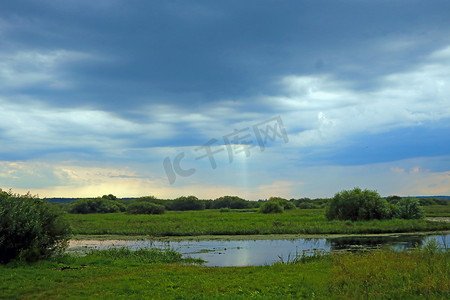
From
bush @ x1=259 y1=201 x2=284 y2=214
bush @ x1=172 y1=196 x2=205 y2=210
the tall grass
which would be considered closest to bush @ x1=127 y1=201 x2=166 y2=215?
bush @ x1=259 y1=201 x2=284 y2=214

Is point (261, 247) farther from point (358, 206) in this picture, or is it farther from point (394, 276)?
point (358, 206)

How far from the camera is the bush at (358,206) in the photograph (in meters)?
47.4

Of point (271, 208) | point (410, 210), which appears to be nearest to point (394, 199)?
point (271, 208)

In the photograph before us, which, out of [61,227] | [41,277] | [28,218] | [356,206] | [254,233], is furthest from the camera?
[356,206]

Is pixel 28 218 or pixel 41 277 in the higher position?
pixel 28 218

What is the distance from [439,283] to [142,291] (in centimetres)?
1050

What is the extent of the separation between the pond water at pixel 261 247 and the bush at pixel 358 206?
11.8 m

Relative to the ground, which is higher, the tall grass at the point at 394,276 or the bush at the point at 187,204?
the bush at the point at 187,204

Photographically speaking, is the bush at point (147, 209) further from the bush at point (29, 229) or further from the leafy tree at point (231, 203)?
the bush at point (29, 229)

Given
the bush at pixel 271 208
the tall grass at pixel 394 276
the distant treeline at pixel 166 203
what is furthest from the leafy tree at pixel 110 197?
the tall grass at pixel 394 276

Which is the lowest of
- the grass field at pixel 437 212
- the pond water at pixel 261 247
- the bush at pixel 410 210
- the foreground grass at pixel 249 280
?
the pond water at pixel 261 247

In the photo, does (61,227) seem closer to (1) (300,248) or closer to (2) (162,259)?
(2) (162,259)

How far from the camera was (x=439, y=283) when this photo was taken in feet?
43.0

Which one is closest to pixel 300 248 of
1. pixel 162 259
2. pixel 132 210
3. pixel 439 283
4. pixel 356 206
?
pixel 162 259
